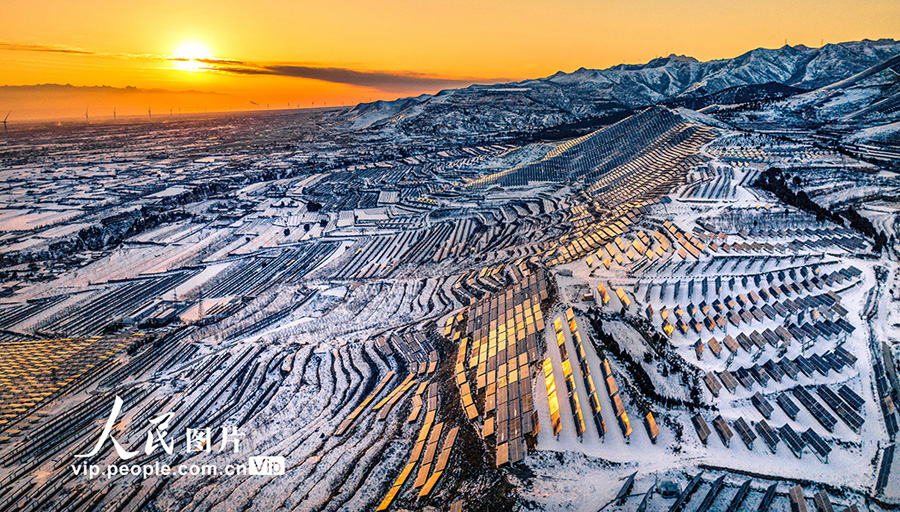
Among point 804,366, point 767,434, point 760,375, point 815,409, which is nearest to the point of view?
point 767,434

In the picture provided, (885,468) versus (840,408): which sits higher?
(840,408)

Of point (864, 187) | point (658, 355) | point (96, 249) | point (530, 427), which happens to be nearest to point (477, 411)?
point (530, 427)

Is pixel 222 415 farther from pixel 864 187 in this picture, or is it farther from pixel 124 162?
pixel 124 162

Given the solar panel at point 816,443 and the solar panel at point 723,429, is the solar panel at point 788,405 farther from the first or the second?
the solar panel at point 723,429

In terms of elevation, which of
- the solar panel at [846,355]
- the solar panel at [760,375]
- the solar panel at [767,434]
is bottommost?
the solar panel at [767,434]

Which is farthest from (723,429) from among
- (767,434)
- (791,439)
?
(791,439)

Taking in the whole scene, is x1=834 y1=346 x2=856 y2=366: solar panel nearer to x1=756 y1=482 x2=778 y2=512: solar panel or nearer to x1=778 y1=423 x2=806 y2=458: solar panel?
x1=778 y1=423 x2=806 y2=458: solar panel

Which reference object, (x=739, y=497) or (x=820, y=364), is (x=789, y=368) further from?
(x=739, y=497)

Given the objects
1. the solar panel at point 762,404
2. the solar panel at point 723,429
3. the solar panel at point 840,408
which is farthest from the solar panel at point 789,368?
the solar panel at point 723,429

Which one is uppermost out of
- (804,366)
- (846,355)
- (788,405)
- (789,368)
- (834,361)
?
(846,355)

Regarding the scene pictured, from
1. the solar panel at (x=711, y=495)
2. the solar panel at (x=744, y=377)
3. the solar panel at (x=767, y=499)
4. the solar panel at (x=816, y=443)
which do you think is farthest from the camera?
the solar panel at (x=744, y=377)

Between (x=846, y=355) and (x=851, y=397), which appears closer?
(x=851, y=397)
